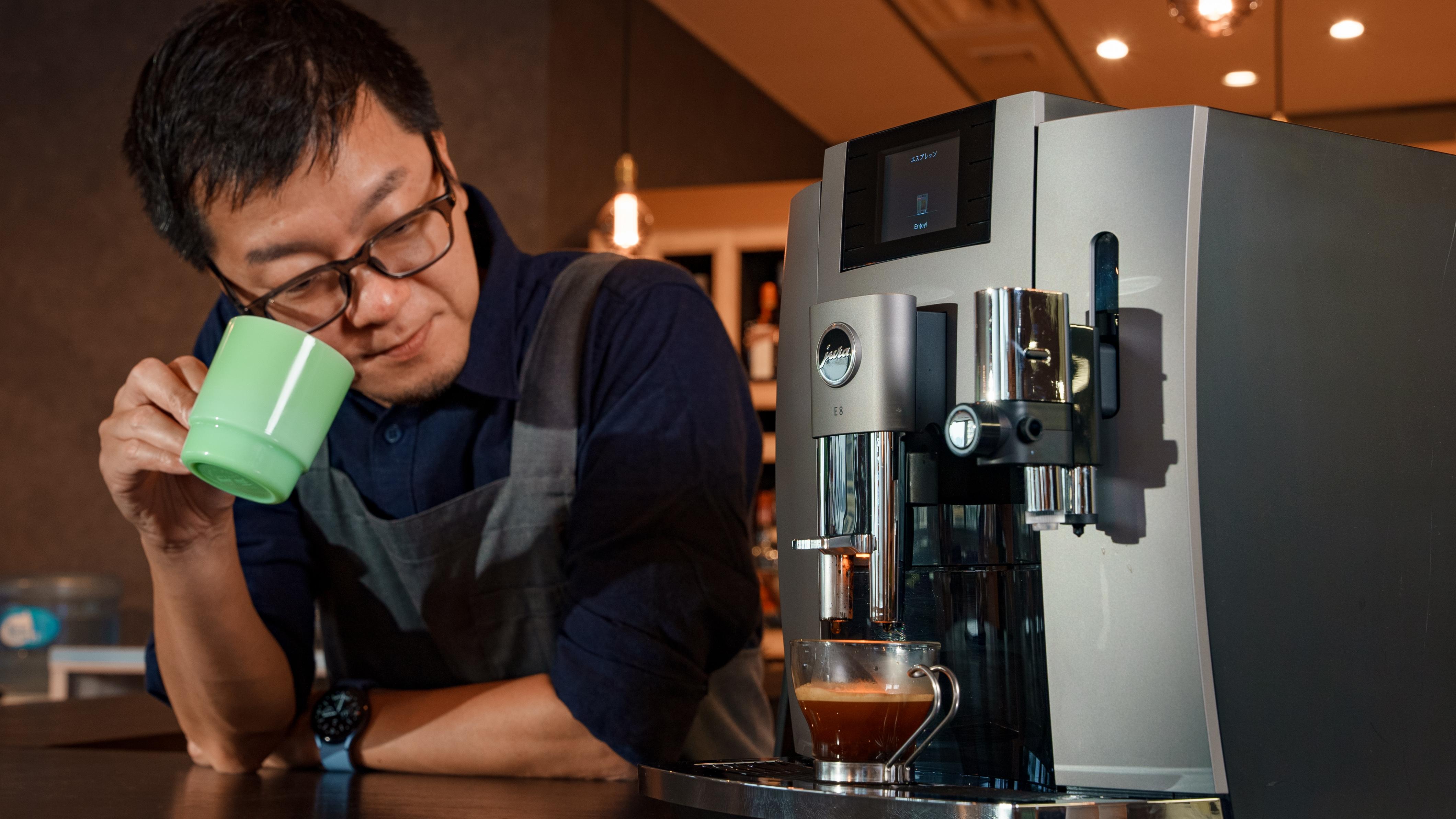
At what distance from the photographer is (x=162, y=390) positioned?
86cm

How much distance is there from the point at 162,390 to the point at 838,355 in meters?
0.50

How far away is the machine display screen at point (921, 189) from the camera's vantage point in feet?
2.21

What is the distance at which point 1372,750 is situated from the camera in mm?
608

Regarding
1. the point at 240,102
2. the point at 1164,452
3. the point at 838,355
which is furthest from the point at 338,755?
the point at 1164,452

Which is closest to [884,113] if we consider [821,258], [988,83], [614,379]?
[988,83]

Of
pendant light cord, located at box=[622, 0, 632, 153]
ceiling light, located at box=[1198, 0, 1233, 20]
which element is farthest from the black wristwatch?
pendant light cord, located at box=[622, 0, 632, 153]

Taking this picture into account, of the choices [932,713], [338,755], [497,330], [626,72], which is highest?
[626,72]

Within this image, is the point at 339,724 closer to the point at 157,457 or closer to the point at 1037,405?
the point at 157,457

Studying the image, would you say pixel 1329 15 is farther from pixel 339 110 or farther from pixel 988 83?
pixel 339 110

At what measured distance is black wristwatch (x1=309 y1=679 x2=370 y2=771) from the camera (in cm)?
102

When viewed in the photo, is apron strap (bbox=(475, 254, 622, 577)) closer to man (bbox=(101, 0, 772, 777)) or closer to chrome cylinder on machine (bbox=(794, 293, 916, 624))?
man (bbox=(101, 0, 772, 777))

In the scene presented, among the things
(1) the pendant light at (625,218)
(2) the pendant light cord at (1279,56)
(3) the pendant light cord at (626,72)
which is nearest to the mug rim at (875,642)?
(1) the pendant light at (625,218)

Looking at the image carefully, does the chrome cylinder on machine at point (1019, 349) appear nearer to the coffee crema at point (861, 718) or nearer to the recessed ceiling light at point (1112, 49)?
the coffee crema at point (861, 718)

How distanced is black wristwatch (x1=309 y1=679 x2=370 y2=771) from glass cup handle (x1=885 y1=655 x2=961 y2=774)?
0.55 metres
